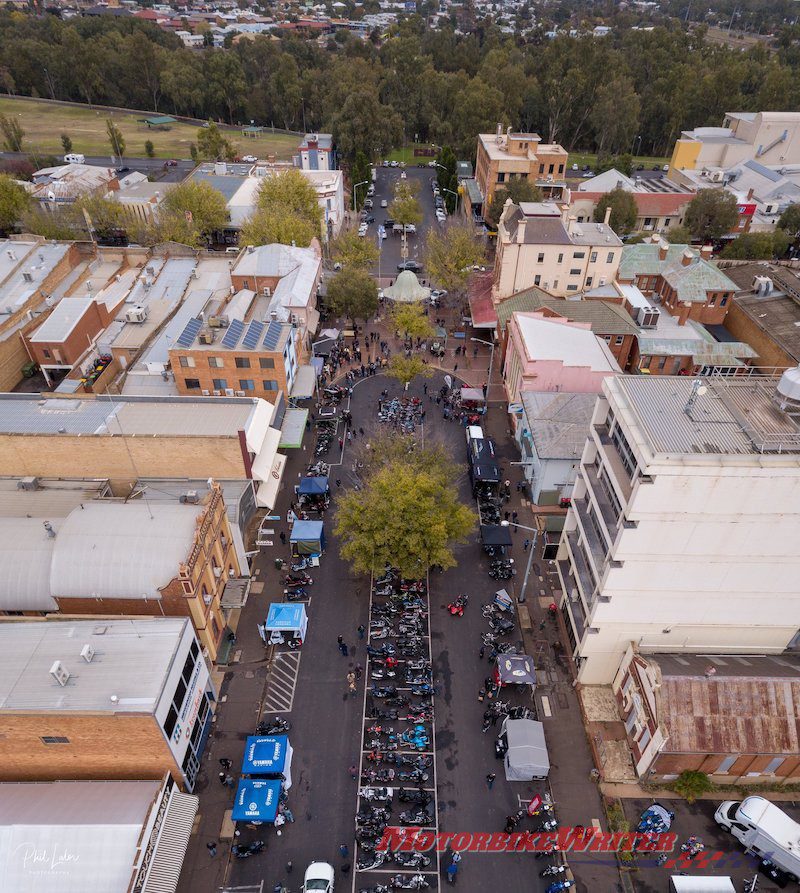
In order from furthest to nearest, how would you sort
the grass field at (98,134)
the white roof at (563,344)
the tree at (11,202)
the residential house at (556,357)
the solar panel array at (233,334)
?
the grass field at (98,134), the tree at (11,202), the white roof at (563,344), the residential house at (556,357), the solar panel array at (233,334)

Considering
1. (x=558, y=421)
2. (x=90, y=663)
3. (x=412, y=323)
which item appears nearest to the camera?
(x=90, y=663)

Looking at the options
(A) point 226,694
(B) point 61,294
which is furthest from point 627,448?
(B) point 61,294

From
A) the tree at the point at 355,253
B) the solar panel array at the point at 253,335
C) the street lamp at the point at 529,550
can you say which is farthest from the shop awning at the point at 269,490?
the tree at the point at 355,253

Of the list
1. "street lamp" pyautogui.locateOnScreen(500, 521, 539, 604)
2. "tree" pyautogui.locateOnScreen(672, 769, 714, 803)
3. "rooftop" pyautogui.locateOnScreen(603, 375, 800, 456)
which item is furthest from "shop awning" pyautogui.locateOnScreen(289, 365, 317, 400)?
"tree" pyautogui.locateOnScreen(672, 769, 714, 803)

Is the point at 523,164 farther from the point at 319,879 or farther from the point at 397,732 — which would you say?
the point at 319,879

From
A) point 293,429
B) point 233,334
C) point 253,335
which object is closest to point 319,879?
point 293,429

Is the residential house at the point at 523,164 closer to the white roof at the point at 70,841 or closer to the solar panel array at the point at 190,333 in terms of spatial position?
the solar panel array at the point at 190,333
